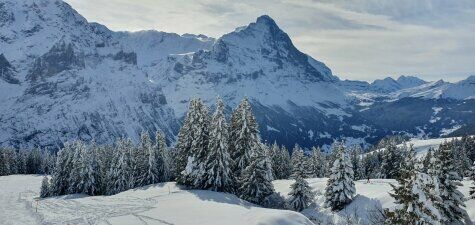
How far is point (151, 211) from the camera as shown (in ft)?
158

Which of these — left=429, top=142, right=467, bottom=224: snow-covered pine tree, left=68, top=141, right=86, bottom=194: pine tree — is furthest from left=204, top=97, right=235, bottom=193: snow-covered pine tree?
left=68, top=141, right=86, bottom=194: pine tree

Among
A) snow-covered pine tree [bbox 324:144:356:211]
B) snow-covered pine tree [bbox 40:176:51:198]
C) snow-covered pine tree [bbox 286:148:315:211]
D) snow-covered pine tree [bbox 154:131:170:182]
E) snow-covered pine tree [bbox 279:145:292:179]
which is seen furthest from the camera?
snow-covered pine tree [bbox 279:145:292:179]

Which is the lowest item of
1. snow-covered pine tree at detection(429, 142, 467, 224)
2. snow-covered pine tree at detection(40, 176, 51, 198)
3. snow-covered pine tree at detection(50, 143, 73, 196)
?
snow-covered pine tree at detection(40, 176, 51, 198)

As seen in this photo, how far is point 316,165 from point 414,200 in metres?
86.1

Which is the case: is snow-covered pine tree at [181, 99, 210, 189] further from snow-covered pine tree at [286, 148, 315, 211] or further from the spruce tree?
the spruce tree

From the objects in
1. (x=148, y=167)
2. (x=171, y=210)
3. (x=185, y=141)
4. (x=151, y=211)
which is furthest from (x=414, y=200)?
(x=148, y=167)

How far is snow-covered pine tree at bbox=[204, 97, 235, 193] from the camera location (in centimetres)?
6744

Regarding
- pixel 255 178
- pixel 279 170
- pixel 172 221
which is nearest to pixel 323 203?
pixel 255 178

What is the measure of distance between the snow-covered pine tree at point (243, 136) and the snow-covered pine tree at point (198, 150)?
439cm

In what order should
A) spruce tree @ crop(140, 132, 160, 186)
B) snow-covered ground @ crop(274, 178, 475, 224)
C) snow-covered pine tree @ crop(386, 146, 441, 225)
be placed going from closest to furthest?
snow-covered pine tree @ crop(386, 146, 441, 225) → snow-covered ground @ crop(274, 178, 475, 224) → spruce tree @ crop(140, 132, 160, 186)

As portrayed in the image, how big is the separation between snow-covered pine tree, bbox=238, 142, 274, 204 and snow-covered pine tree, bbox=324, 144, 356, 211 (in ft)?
28.3

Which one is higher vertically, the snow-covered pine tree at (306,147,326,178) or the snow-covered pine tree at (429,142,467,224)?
the snow-covered pine tree at (429,142,467,224)

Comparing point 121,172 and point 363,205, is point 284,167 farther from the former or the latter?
point 363,205

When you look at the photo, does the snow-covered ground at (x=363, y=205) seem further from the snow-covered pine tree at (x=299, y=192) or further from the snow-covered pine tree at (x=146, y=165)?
the snow-covered pine tree at (x=146, y=165)
